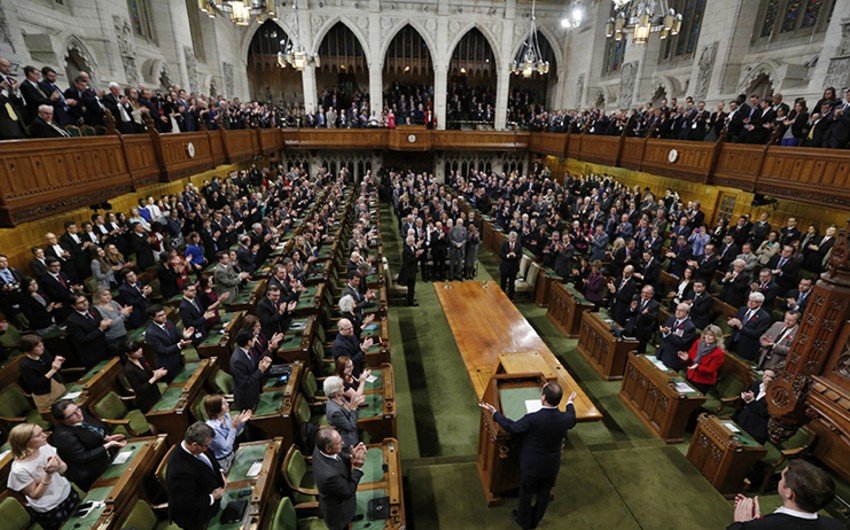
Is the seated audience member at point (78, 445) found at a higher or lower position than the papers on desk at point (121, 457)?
higher

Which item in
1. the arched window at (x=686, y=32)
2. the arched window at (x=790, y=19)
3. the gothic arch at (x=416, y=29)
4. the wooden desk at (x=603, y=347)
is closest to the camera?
the wooden desk at (x=603, y=347)

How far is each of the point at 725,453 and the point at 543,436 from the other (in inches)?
92.1

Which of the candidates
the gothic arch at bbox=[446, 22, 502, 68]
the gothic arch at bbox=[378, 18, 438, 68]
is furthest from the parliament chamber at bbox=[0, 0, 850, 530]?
the gothic arch at bbox=[378, 18, 438, 68]

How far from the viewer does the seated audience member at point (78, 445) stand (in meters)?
3.40

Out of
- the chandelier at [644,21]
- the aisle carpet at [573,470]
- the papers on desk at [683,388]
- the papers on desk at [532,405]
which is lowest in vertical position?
the aisle carpet at [573,470]

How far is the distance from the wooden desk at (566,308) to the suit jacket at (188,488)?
651cm

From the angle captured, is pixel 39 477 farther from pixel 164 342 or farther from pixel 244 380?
pixel 164 342

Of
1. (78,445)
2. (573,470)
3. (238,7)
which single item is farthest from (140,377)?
(238,7)

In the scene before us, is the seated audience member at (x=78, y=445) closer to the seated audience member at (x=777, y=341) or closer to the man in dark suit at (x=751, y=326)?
the seated audience member at (x=777, y=341)

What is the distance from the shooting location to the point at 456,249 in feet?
33.8

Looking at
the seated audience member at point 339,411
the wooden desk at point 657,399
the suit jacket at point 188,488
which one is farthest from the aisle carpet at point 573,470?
the suit jacket at point 188,488

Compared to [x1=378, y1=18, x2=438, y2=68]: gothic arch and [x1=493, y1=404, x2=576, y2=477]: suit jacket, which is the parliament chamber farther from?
[x1=378, y1=18, x2=438, y2=68]: gothic arch

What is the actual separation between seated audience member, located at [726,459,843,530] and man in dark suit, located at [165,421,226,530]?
3.54 m

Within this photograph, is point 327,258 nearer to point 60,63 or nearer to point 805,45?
point 60,63
